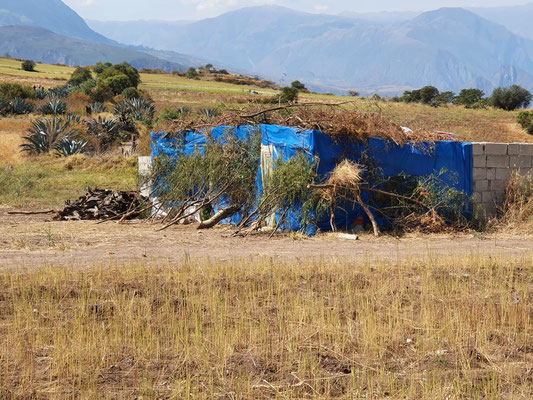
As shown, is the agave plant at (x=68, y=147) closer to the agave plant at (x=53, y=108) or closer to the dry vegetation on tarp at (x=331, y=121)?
the agave plant at (x=53, y=108)

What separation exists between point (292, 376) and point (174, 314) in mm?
1943

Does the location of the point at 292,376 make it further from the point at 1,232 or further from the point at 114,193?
the point at 114,193

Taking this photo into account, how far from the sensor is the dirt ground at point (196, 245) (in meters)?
9.75

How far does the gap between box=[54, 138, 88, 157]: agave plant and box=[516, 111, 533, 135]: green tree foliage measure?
27368mm

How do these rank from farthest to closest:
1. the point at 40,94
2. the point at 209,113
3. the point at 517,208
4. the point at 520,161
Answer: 1. the point at 40,94
2. the point at 209,113
3. the point at 520,161
4. the point at 517,208

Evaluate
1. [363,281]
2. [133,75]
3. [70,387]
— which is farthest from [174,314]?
[133,75]

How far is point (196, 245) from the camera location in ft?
36.2

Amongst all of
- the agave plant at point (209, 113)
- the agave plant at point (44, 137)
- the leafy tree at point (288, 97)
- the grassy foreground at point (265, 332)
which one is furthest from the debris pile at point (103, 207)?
the agave plant at point (44, 137)

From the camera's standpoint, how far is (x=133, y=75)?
6962 cm

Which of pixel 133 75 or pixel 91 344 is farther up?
pixel 133 75

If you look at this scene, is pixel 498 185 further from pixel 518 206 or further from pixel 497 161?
pixel 518 206

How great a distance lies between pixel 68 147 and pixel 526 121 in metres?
28.7

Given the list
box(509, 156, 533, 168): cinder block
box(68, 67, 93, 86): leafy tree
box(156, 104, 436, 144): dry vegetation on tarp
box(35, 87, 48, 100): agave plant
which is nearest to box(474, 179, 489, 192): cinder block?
box(509, 156, 533, 168): cinder block

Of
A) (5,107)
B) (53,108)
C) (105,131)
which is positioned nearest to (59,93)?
(5,107)
